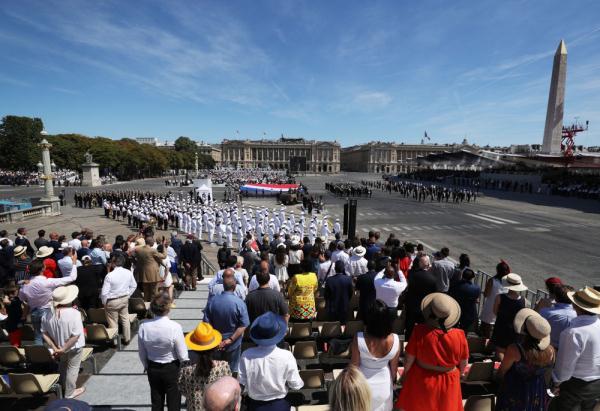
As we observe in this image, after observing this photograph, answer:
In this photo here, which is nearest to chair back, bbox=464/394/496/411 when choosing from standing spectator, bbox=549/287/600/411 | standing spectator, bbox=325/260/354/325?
standing spectator, bbox=549/287/600/411

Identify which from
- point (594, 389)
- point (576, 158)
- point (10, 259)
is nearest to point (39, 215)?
point (10, 259)

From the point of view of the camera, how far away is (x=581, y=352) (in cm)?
325

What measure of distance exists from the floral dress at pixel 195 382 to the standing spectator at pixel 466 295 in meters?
4.19

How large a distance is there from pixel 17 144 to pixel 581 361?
76.4 metres

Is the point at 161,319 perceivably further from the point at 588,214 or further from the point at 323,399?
the point at 588,214

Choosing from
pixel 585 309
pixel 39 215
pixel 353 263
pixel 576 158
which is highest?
pixel 576 158

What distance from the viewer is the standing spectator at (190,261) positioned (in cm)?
890

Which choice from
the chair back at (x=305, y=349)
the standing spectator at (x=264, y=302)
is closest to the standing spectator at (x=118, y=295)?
the standing spectator at (x=264, y=302)

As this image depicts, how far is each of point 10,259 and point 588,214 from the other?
36.2 m

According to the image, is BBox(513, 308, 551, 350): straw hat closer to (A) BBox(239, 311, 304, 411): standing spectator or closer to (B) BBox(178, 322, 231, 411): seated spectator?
(A) BBox(239, 311, 304, 411): standing spectator

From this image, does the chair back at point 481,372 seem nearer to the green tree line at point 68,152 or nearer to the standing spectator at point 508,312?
the standing spectator at point 508,312

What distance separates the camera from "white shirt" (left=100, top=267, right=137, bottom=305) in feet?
17.8

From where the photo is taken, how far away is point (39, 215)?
24.9m

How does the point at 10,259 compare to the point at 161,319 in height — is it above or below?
below
